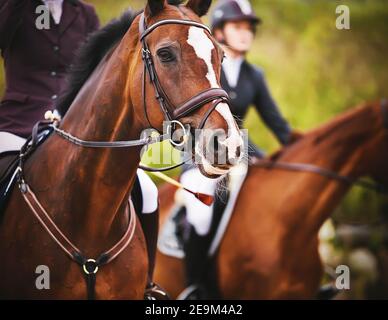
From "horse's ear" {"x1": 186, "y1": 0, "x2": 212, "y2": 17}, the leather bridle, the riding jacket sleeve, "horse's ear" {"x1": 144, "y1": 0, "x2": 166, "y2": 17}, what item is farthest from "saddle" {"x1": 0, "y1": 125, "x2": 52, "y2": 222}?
"horse's ear" {"x1": 186, "y1": 0, "x2": 212, "y2": 17}

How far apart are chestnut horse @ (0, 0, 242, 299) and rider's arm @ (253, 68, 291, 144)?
3.27 m

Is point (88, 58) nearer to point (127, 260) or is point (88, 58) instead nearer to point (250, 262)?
point (127, 260)

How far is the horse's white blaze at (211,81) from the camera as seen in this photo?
3.14m

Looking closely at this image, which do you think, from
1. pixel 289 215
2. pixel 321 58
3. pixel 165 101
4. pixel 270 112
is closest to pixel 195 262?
pixel 289 215

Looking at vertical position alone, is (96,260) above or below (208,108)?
below

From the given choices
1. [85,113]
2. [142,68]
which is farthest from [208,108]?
[85,113]

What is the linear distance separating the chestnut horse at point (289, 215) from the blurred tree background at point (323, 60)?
362 cm

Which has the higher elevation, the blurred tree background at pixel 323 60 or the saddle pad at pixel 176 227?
the blurred tree background at pixel 323 60

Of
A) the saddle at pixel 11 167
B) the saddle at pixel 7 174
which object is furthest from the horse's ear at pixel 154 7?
the saddle at pixel 7 174

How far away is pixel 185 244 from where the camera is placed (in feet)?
20.5

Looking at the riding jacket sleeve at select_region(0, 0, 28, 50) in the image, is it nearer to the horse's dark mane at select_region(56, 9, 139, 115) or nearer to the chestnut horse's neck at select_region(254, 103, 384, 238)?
the horse's dark mane at select_region(56, 9, 139, 115)

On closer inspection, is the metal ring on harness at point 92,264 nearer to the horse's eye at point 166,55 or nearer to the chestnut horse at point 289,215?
the horse's eye at point 166,55

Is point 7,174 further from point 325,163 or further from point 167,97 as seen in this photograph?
point 325,163

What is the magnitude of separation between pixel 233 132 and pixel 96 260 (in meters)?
1.07
